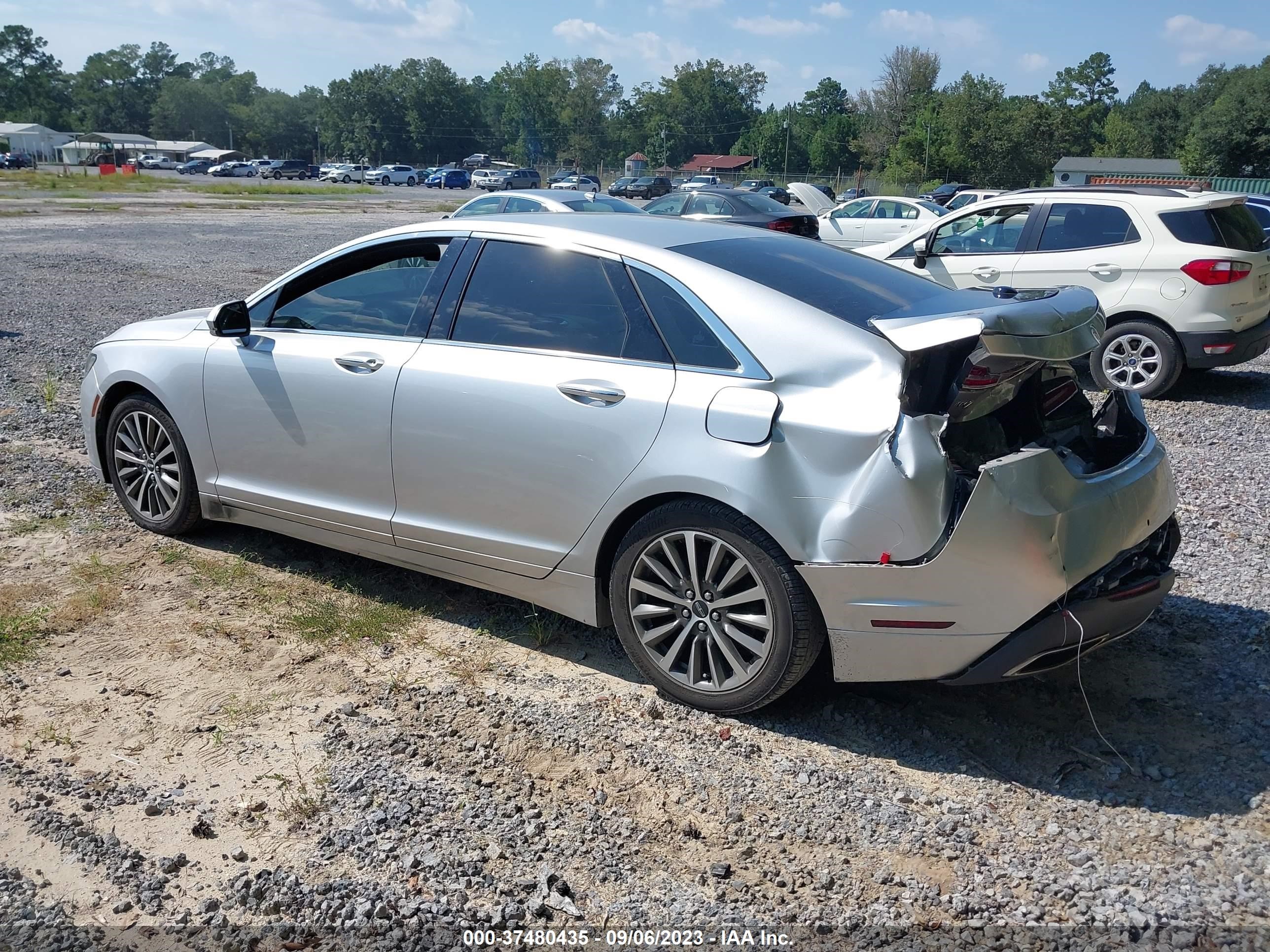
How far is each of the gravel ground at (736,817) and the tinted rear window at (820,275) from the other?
144 cm

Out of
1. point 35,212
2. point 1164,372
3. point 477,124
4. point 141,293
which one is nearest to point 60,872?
point 1164,372

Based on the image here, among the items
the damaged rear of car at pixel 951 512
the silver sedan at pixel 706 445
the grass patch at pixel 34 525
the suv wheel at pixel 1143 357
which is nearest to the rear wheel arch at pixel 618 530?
the silver sedan at pixel 706 445

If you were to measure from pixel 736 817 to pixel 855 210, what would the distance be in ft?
73.7

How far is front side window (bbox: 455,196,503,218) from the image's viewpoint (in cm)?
1564

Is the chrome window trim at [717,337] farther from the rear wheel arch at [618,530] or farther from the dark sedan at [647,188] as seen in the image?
the dark sedan at [647,188]

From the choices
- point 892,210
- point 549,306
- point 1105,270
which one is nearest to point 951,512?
point 549,306

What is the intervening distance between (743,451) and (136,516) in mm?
3682

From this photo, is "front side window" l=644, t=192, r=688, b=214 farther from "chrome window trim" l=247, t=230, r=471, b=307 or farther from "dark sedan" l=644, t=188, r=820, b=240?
"chrome window trim" l=247, t=230, r=471, b=307

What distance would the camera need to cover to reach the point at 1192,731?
364 centimetres

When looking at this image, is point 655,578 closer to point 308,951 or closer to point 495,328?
point 495,328

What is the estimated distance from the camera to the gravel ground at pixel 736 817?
2.76m

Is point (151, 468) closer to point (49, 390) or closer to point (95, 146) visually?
point (49, 390)

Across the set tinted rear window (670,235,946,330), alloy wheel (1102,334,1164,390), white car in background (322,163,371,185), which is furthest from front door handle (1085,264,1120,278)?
white car in background (322,163,371,185)

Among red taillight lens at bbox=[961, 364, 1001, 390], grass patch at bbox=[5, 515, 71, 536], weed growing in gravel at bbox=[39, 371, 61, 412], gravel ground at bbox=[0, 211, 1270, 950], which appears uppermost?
red taillight lens at bbox=[961, 364, 1001, 390]
